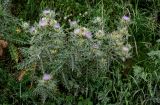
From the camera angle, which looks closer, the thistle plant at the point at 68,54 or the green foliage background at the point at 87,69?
the thistle plant at the point at 68,54

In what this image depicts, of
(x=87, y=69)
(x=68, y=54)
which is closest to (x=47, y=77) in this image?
(x=68, y=54)

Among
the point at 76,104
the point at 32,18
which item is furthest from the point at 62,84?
the point at 32,18

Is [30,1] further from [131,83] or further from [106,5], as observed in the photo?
[131,83]

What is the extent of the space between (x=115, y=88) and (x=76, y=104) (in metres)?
0.39

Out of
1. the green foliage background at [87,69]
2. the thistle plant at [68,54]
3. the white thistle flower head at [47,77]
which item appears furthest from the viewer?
the green foliage background at [87,69]

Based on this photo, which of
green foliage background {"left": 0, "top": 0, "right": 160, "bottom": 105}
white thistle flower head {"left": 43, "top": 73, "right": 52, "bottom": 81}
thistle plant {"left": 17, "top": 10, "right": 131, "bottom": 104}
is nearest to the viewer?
thistle plant {"left": 17, "top": 10, "right": 131, "bottom": 104}

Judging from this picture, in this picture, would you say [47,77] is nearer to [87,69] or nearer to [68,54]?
[68,54]

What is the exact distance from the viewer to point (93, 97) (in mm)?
4184

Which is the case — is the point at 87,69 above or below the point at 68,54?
below

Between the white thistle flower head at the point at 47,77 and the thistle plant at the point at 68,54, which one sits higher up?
the thistle plant at the point at 68,54

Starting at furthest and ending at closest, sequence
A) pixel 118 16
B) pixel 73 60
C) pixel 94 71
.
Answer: pixel 118 16 < pixel 94 71 < pixel 73 60

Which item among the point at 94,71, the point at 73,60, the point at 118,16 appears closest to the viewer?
the point at 73,60

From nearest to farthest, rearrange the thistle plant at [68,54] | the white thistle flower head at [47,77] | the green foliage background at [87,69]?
the thistle plant at [68,54] → the white thistle flower head at [47,77] → the green foliage background at [87,69]

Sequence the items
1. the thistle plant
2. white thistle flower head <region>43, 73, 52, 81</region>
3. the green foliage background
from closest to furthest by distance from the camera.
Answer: the thistle plant → white thistle flower head <region>43, 73, 52, 81</region> → the green foliage background
